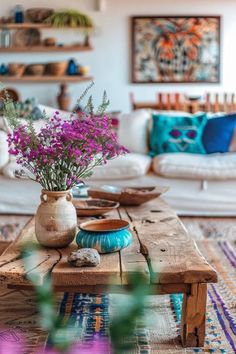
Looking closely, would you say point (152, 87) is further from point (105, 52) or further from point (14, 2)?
point (14, 2)

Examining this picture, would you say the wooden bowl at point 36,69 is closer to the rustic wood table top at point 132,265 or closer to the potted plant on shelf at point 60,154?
the rustic wood table top at point 132,265

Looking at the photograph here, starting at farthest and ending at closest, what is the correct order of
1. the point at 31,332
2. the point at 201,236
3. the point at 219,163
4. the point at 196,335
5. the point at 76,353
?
the point at 219,163 < the point at 201,236 < the point at 31,332 < the point at 196,335 < the point at 76,353

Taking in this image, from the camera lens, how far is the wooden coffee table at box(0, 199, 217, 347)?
1.90 metres

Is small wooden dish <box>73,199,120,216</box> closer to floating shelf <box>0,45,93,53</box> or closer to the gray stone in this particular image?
the gray stone

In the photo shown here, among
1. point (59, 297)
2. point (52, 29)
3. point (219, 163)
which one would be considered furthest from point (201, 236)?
point (52, 29)

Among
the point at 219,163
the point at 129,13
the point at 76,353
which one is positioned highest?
the point at 129,13

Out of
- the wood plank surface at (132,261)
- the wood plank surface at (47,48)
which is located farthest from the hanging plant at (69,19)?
the wood plank surface at (132,261)

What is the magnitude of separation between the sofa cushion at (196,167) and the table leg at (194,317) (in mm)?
2342

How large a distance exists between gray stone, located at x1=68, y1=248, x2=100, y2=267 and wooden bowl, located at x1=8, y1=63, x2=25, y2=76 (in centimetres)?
500

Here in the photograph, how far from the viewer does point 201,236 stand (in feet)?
12.7

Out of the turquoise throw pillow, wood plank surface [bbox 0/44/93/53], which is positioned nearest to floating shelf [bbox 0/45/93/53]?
wood plank surface [bbox 0/44/93/53]

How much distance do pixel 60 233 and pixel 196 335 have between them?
65cm

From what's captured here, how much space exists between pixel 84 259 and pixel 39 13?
5.27 metres

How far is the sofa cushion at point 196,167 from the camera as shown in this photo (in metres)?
4.32
